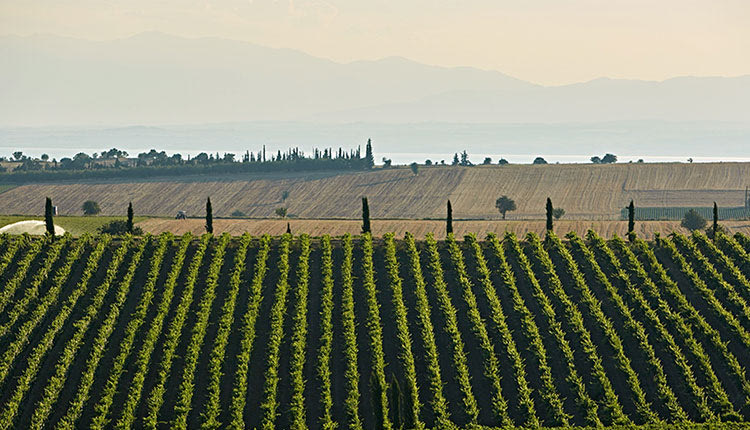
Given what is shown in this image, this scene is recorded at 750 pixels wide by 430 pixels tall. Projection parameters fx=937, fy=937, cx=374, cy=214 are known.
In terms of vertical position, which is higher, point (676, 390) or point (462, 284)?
point (462, 284)

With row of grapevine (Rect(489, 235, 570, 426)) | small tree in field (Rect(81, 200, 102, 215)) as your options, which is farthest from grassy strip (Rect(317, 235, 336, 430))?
small tree in field (Rect(81, 200, 102, 215))

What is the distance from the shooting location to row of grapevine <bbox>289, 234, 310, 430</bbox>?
4381 centimetres

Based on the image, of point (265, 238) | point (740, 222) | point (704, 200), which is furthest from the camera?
point (704, 200)

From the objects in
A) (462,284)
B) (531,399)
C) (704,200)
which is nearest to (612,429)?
(531,399)

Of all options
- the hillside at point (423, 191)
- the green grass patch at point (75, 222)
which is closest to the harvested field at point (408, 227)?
the green grass patch at point (75, 222)

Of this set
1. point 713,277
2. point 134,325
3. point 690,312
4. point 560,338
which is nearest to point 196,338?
point 134,325

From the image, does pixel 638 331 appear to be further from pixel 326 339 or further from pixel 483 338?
pixel 326 339

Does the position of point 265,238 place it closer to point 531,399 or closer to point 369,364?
point 369,364

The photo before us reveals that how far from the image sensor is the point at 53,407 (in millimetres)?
45406

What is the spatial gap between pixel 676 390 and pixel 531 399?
727 cm

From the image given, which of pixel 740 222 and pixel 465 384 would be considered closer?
Result: pixel 465 384

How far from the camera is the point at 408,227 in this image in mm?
97062

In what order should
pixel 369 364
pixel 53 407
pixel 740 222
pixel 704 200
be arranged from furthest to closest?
1. pixel 704 200
2. pixel 740 222
3. pixel 369 364
4. pixel 53 407

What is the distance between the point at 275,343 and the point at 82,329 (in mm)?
10827
